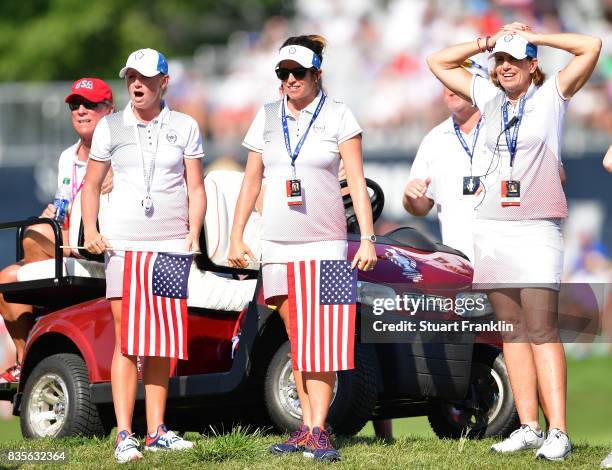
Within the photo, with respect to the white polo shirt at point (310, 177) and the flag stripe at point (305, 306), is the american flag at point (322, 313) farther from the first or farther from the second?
the white polo shirt at point (310, 177)

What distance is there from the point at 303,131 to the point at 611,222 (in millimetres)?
13211

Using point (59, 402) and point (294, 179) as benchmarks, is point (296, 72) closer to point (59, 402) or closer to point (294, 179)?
point (294, 179)

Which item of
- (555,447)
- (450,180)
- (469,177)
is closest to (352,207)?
(450,180)

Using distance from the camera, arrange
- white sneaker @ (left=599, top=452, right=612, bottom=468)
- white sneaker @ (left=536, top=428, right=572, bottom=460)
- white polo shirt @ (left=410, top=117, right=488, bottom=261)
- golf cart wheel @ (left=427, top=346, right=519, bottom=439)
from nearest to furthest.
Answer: white sneaker @ (left=599, top=452, right=612, bottom=468), white sneaker @ (left=536, top=428, right=572, bottom=460), golf cart wheel @ (left=427, top=346, right=519, bottom=439), white polo shirt @ (left=410, top=117, right=488, bottom=261)

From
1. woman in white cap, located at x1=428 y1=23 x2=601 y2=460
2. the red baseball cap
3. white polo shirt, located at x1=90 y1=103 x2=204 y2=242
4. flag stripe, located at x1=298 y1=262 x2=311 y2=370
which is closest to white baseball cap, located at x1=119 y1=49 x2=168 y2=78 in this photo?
white polo shirt, located at x1=90 y1=103 x2=204 y2=242

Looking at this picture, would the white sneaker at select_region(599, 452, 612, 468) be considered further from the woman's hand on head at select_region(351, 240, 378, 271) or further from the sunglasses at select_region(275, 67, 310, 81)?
the sunglasses at select_region(275, 67, 310, 81)

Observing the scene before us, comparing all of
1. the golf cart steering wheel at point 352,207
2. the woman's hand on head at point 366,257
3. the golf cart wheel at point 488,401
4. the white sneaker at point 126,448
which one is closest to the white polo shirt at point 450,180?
the golf cart steering wheel at point 352,207

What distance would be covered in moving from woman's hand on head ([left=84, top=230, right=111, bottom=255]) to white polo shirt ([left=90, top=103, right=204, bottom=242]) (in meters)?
0.08

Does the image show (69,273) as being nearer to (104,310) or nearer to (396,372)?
(104,310)

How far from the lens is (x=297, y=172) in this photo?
22.0 feet

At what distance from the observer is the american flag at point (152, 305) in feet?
22.8

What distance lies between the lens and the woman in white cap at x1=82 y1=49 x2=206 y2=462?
7.00 metres

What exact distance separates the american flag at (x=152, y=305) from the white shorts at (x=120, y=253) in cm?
4

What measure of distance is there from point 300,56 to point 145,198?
1034 millimetres
